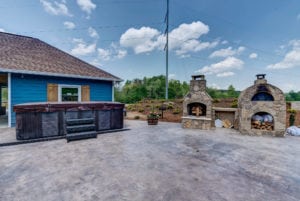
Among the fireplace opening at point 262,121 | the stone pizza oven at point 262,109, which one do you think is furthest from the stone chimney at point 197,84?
the fireplace opening at point 262,121

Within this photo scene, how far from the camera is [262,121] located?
5.70 metres

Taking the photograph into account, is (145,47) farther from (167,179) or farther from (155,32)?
(167,179)

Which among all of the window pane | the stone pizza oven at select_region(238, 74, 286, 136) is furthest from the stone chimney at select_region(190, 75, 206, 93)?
the window pane

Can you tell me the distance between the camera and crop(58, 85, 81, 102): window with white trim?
23.2 feet

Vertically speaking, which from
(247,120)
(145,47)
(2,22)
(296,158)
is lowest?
(296,158)

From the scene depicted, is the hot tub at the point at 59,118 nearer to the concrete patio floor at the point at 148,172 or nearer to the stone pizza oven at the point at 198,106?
the concrete patio floor at the point at 148,172

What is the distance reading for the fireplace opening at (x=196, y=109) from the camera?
660cm

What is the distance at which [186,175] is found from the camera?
8.20ft

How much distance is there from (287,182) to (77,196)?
11.1 feet

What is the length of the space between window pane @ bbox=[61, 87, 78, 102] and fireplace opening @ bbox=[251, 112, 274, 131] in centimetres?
860

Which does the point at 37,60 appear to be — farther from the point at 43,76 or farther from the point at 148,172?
the point at 148,172

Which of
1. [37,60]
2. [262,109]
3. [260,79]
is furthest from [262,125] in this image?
[37,60]

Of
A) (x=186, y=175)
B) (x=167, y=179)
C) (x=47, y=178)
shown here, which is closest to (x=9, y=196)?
(x=47, y=178)

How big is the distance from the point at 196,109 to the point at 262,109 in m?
2.57
